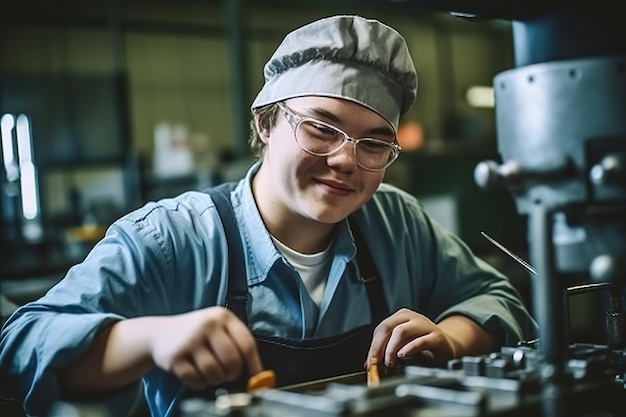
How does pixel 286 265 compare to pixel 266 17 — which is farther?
pixel 266 17

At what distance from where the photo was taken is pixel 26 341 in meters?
1.10

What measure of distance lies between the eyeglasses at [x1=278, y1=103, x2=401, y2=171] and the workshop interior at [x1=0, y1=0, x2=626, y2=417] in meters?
0.22

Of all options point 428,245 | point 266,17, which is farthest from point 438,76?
point 428,245

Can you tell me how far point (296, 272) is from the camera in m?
1.42

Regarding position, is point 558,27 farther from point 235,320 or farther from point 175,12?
point 175,12

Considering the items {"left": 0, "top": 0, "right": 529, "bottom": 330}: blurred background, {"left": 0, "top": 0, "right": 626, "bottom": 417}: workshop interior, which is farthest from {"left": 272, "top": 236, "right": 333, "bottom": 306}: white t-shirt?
{"left": 0, "top": 0, "right": 529, "bottom": 330}: blurred background

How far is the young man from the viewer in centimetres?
109

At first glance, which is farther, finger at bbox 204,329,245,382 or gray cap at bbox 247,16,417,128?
gray cap at bbox 247,16,417,128

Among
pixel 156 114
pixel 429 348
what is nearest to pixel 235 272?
pixel 429 348

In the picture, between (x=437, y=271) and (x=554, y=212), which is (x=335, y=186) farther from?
(x=554, y=212)

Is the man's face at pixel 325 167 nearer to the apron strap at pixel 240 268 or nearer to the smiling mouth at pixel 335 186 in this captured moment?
the smiling mouth at pixel 335 186

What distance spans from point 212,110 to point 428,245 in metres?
5.99

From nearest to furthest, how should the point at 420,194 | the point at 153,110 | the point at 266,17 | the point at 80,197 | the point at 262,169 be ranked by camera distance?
the point at 262,169 < the point at 420,194 < the point at 80,197 < the point at 153,110 < the point at 266,17

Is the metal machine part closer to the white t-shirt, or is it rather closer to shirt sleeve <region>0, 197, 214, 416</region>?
shirt sleeve <region>0, 197, 214, 416</region>
